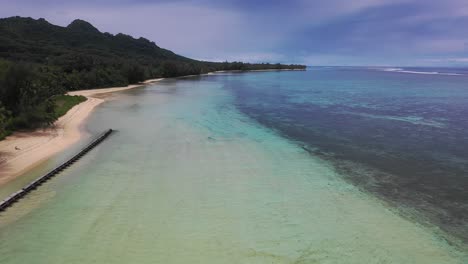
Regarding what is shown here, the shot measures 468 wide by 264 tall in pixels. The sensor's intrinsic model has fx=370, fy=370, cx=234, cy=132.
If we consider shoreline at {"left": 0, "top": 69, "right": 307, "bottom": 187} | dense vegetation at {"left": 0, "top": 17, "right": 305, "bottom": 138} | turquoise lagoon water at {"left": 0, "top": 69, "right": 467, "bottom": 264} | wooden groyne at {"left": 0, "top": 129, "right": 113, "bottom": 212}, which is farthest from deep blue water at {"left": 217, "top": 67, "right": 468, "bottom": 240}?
dense vegetation at {"left": 0, "top": 17, "right": 305, "bottom": 138}

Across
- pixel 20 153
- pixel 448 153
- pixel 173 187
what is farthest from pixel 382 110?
pixel 20 153

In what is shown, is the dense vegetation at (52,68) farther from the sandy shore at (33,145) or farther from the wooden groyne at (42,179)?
the wooden groyne at (42,179)

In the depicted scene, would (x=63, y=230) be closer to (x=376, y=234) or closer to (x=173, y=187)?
(x=173, y=187)

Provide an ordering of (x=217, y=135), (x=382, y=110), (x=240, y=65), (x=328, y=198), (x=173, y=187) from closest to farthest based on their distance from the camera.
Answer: (x=328, y=198) → (x=173, y=187) → (x=217, y=135) → (x=382, y=110) → (x=240, y=65)

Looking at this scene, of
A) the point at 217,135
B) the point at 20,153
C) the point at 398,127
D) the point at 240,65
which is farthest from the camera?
the point at 240,65

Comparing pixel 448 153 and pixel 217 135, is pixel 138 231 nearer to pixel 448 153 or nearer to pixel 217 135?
pixel 217 135

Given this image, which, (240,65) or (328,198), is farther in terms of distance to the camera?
(240,65)

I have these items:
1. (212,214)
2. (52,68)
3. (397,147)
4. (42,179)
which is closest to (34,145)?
(42,179)
